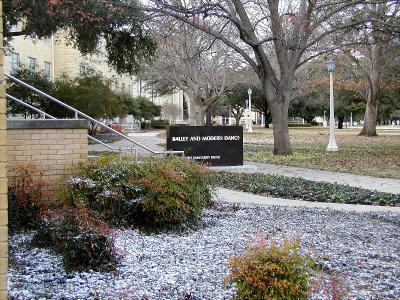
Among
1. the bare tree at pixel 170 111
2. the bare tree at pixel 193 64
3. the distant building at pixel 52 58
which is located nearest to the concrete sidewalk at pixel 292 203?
the bare tree at pixel 193 64

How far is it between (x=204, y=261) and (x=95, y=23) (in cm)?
1316

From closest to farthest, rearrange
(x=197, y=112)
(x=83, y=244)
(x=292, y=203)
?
(x=83, y=244) < (x=292, y=203) < (x=197, y=112)

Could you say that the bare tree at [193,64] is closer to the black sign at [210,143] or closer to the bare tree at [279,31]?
the bare tree at [279,31]

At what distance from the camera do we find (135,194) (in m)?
6.35

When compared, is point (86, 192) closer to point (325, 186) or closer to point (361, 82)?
point (325, 186)

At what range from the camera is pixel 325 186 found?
11969mm

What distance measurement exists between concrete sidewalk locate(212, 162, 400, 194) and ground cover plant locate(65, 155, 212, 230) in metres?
6.95

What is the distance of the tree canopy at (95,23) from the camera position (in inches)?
584

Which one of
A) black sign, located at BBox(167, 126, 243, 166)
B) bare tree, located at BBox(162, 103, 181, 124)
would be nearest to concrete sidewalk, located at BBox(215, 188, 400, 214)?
black sign, located at BBox(167, 126, 243, 166)

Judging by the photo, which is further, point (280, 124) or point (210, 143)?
point (280, 124)

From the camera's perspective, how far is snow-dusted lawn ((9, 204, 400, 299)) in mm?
4121

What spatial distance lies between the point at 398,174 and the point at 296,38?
7.18 m

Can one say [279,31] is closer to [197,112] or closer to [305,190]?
[305,190]

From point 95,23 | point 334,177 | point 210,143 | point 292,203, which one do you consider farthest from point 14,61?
point 292,203
